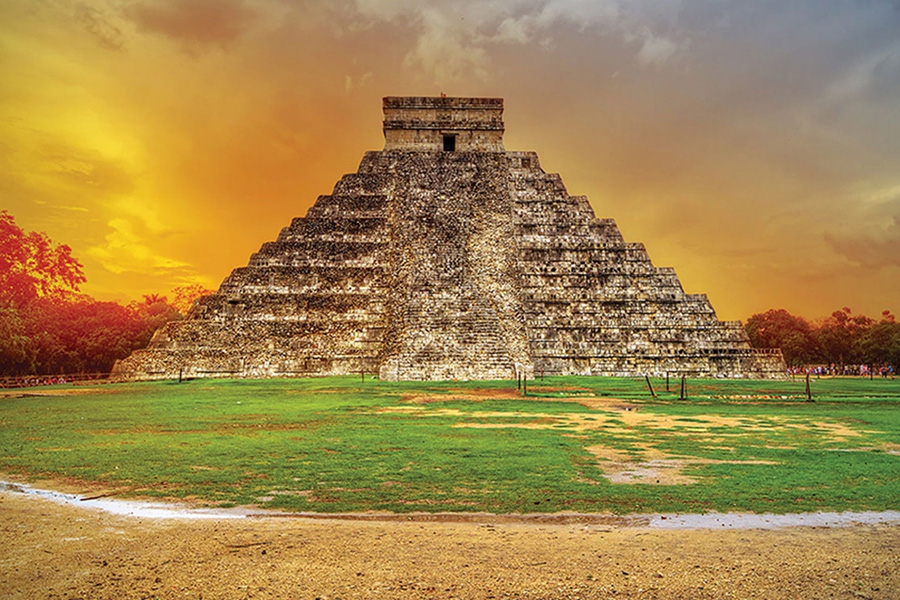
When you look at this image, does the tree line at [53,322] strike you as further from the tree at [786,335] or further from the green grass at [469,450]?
the tree at [786,335]

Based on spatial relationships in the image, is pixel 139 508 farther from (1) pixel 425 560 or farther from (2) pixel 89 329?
(2) pixel 89 329

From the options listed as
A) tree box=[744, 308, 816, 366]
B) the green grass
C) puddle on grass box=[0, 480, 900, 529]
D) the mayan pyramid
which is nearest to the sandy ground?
puddle on grass box=[0, 480, 900, 529]

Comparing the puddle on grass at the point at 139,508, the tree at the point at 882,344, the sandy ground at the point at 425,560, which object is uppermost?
the tree at the point at 882,344

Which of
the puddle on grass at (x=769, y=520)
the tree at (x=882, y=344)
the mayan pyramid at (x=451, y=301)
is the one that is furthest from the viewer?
the tree at (x=882, y=344)

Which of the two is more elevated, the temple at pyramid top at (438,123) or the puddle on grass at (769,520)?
the temple at pyramid top at (438,123)

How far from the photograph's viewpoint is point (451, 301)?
27.7 m

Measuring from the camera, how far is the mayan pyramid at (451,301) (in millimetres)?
27766

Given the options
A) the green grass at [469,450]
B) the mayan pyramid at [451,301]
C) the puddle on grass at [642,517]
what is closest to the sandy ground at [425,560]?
the puddle on grass at [642,517]

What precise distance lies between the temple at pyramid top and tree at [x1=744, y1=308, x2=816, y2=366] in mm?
38939

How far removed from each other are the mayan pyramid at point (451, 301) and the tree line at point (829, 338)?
3403cm

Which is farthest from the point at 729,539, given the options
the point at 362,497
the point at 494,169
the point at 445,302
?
the point at 494,169

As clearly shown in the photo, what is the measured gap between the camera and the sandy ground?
4.37 meters

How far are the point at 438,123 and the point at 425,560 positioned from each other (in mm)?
37808

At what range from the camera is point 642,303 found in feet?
101
